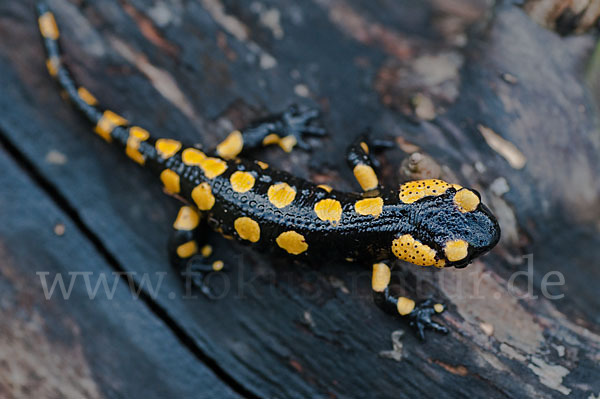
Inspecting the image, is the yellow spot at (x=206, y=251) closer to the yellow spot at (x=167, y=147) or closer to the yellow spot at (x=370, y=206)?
the yellow spot at (x=167, y=147)

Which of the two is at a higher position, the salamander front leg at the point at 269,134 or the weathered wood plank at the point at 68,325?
the salamander front leg at the point at 269,134

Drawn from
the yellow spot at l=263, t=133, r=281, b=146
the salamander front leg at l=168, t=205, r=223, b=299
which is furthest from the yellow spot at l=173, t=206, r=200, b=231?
the yellow spot at l=263, t=133, r=281, b=146

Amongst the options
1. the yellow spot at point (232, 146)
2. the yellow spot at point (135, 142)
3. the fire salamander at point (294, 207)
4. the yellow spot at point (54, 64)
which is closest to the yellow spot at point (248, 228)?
the fire salamander at point (294, 207)

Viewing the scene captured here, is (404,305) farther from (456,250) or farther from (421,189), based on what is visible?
(421,189)

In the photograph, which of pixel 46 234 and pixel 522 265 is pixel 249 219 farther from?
pixel 522 265

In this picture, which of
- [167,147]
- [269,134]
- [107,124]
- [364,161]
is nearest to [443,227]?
[364,161]

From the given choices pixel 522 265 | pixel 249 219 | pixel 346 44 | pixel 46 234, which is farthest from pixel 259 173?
pixel 522 265

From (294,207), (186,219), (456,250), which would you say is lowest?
(186,219)
